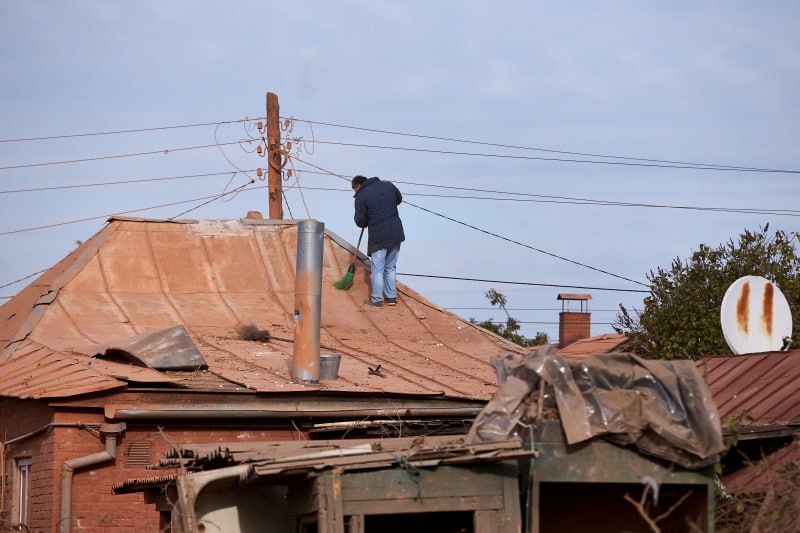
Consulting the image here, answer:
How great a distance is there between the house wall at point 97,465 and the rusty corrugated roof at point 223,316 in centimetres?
51

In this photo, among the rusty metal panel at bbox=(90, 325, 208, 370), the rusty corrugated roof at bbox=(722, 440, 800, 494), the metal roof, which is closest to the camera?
the rusty corrugated roof at bbox=(722, 440, 800, 494)

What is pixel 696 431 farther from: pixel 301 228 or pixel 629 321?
pixel 629 321

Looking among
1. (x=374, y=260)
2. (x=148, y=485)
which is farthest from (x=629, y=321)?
(x=148, y=485)

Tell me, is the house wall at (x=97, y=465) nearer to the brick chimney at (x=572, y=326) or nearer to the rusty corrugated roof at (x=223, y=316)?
the rusty corrugated roof at (x=223, y=316)

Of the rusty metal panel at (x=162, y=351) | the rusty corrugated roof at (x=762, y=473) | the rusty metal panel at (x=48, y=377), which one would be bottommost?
the rusty corrugated roof at (x=762, y=473)

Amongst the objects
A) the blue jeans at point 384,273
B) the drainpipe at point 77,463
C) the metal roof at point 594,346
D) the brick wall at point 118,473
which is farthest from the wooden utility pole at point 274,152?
the drainpipe at point 77,463

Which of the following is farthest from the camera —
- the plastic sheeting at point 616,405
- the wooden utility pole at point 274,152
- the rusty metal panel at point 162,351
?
the wooden utility pole at point 274,152

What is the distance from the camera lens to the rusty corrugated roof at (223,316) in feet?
48.1

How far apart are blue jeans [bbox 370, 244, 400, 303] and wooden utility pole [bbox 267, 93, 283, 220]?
3.41m

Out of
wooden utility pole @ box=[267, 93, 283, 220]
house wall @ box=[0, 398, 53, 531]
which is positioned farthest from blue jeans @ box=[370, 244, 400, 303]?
house wall @ box=[0, 398, 53, 531]

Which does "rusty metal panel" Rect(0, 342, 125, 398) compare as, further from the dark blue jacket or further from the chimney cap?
the chimney cap

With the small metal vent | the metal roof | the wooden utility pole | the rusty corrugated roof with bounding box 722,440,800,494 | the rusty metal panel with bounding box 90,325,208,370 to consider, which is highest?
the wooden utility pole

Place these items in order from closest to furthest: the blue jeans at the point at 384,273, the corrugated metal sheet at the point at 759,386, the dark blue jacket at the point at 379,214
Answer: the corrugated metal sheet at the point at 759,386 < the dark blue jacket at the point at 379,214 < the blue jeans at the point at 384,273

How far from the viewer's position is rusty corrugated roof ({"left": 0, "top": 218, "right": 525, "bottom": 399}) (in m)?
14.7
